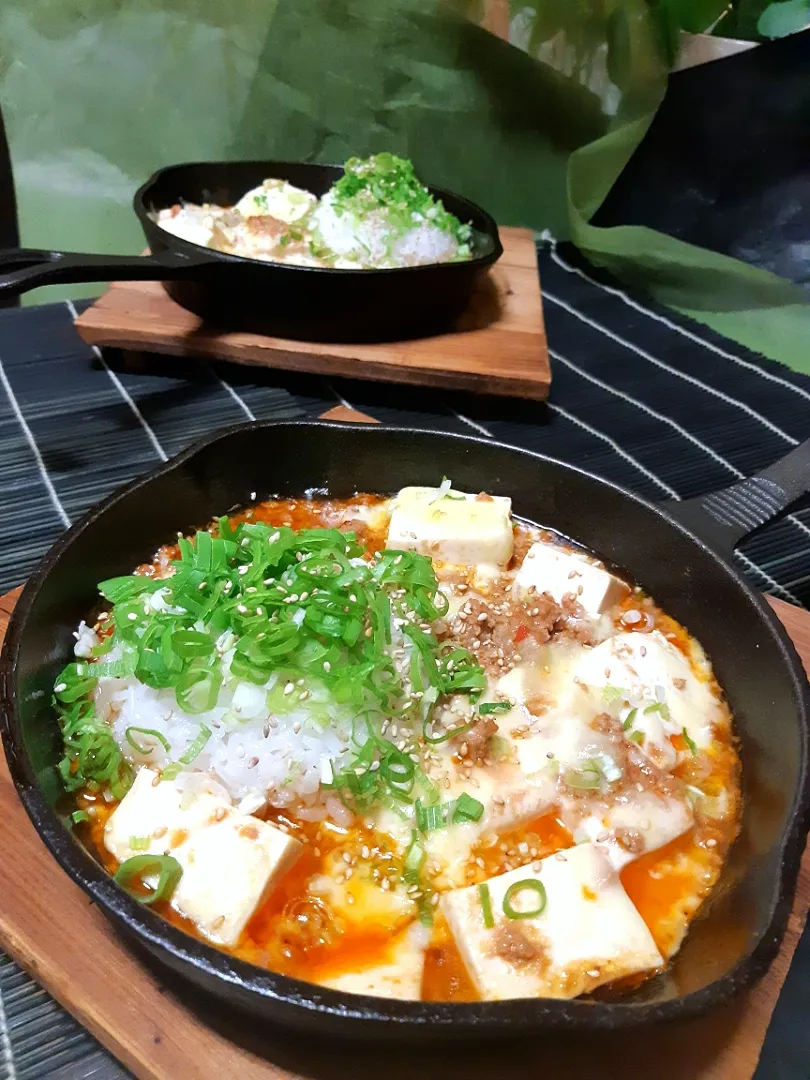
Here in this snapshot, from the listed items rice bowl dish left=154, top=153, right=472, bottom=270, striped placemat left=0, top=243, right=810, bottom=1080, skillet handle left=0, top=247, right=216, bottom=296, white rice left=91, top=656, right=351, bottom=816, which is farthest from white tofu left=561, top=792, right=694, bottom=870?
rice bowl dish left=154, top=153, right=472, bottom=270

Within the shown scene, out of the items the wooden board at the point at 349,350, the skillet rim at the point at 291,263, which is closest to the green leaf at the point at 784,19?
the skillet rim at the point at 291,263

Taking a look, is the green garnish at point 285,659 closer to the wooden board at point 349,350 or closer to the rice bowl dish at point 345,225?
the wooden board at point 349,350

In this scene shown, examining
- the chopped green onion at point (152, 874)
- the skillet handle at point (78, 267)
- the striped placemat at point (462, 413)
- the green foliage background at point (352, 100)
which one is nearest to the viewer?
the chopped green onion at point (152, 874)

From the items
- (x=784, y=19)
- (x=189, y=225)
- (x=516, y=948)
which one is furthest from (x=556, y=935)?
(x=784, y=19)

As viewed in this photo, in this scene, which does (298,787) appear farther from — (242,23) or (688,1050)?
(242,23)

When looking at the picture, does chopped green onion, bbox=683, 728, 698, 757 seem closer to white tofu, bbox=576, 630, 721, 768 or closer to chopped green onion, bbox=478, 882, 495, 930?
white tofu, bbox=576, 630, 721, 768

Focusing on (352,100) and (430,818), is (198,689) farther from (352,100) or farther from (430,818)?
(352,100)

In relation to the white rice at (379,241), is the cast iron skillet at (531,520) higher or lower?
lower
